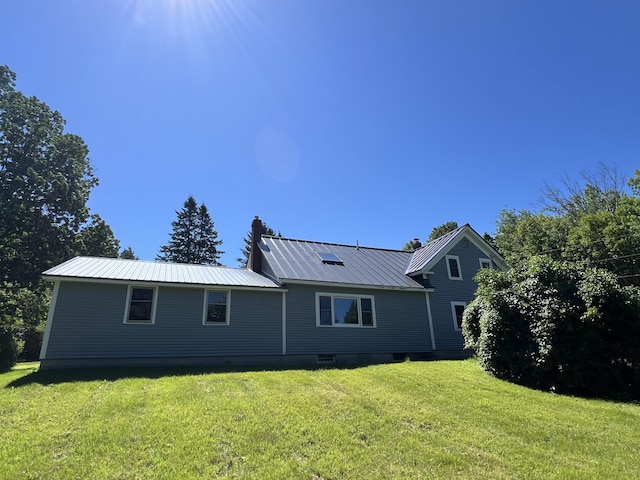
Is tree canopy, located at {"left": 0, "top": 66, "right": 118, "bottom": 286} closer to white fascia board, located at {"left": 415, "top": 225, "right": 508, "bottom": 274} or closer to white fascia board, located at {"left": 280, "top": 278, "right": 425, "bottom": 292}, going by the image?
white fascia board, located at {"left": 280, "top": 278, "right": 425, "bottom": 292}

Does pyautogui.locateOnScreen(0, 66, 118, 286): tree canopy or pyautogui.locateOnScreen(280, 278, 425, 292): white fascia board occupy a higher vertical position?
pyautogui.locateOnScreen(0, 66, 118, 286): tree canopy

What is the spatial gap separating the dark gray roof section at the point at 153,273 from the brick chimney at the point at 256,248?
28.0 inches

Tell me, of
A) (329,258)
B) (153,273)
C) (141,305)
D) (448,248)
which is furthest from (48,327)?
(448,248)

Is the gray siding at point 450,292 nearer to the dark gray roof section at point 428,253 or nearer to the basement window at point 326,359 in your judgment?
the dark gray roof section at point 428,253

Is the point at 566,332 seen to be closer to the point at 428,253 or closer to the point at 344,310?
the point at 344,310

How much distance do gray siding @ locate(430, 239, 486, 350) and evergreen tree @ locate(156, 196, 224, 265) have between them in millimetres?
35971

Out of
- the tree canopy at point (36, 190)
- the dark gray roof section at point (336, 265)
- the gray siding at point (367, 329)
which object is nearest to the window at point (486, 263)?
the dark gray roof section at point (336, 265)

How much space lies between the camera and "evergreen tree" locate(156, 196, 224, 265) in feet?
153

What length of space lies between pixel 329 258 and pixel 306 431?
12722mm

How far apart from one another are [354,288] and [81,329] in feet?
34.1

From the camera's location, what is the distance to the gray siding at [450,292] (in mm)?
16781

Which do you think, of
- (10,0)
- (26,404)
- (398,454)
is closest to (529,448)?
(398,454)

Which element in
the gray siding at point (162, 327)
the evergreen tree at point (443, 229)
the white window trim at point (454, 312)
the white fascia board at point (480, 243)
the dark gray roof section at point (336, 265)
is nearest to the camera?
the gray siding at point (162, 327)

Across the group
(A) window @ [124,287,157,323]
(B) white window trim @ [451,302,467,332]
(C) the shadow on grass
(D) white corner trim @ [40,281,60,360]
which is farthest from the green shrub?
(D) white corner trim @ [40,281,60,360]
